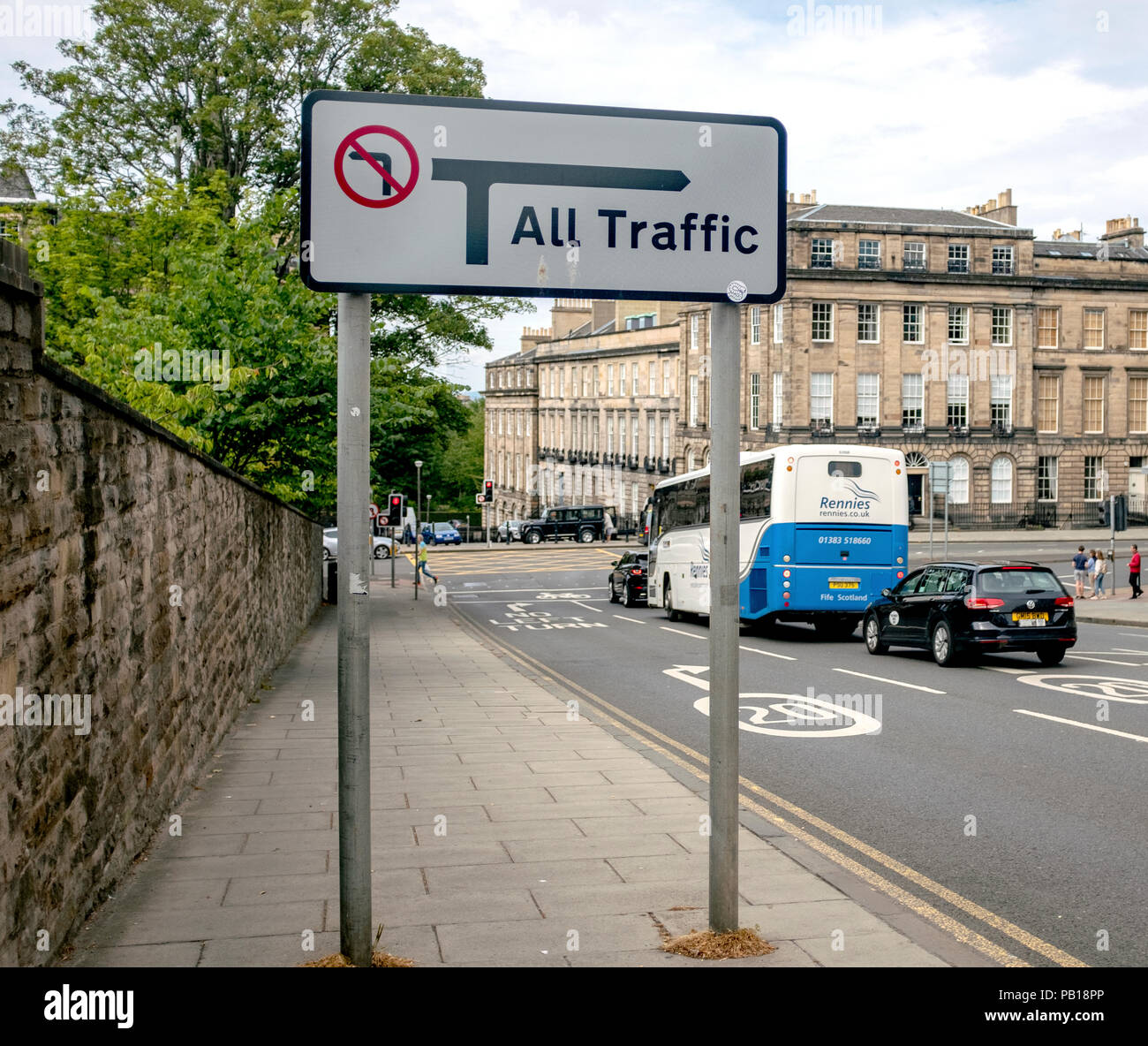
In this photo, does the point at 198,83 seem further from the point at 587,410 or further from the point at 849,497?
the point at 587,410

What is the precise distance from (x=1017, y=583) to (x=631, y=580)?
17713mm

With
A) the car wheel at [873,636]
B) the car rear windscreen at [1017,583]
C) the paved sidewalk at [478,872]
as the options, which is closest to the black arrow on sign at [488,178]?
the paved sidewalk at [478,872]

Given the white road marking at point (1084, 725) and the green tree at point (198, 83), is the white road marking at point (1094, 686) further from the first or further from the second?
the green tree at point (198, 83)

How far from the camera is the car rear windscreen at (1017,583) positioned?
1817cm

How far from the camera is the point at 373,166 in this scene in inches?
198

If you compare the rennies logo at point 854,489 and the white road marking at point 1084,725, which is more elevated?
the rennies logo at point 854,489

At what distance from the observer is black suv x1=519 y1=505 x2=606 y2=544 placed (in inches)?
2894

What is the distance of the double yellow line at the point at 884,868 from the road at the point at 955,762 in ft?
0.07

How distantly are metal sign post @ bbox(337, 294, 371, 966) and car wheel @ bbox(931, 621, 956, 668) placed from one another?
14799 mm

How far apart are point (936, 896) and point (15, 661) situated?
475 cm

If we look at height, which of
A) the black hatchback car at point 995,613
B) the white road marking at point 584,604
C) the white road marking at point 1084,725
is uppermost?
the black hatchback car at point 995,613

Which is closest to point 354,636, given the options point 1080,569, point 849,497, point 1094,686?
point 1094,686

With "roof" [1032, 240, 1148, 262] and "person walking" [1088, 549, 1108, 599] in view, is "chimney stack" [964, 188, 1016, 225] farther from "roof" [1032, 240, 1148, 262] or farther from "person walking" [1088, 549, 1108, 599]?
"person walking" [1088, 549, 1108, 599]

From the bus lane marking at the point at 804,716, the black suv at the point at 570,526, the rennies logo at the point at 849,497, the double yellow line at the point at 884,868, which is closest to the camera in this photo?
the double yellow line at the point at 884,868
